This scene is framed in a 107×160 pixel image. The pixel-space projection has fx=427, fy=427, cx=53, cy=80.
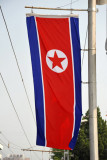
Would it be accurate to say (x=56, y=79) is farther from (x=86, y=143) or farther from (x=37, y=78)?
(x=86, y=143)

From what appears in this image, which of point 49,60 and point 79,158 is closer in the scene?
point 49,60

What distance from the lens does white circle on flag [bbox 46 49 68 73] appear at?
34.6 feet

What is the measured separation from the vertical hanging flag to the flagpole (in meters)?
0.34

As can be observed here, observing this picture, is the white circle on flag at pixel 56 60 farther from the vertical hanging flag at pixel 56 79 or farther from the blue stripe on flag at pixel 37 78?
the blue stripe on flag at pixel 37 78

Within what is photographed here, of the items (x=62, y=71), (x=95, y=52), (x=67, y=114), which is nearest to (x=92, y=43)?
(x=95, y=52)

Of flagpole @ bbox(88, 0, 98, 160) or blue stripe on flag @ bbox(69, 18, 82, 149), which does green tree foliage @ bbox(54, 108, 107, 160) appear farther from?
blue stripe on flag @ bbox(69, 18, 82, 149)

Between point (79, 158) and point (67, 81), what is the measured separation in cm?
5742

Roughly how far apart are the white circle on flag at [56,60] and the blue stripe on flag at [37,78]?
28 centimetres

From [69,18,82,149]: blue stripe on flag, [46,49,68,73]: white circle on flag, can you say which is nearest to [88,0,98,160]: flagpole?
[69,18,82,149]: blue stripe on flag

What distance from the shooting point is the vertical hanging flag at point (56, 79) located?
1051 centimetres

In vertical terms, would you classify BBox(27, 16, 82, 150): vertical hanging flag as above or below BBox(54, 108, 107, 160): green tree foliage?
above

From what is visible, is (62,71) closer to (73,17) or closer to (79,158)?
(73,17)

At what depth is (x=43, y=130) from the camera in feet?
34.8

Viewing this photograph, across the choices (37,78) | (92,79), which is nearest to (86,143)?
(92,79)
